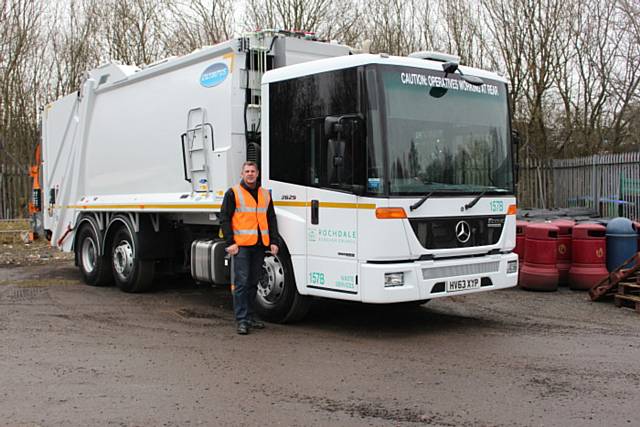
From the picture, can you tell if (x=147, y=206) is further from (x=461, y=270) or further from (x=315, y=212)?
(x=461, y=270)

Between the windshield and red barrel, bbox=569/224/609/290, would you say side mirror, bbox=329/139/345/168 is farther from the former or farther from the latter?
red barrel, bbox=569/224/609/290

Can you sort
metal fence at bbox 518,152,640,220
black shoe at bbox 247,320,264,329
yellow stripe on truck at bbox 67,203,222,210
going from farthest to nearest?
metal fence at bbox 518,152,640,220 → yellow stripe on truck at bbox 67,203,222,210 → black shoe at bbox 247,320,264,329

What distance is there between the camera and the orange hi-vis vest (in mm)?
7473

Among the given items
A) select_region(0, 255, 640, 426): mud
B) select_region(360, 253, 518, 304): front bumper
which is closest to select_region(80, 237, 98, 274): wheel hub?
select_region(0, 255, 640, 426): mud

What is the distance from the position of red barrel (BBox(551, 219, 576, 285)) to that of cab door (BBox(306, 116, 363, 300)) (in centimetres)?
470

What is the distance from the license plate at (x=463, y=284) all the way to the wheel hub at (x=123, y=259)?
210 inches

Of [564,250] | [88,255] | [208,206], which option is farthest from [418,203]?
[88,255]

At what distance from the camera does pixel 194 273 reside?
9.15 meters

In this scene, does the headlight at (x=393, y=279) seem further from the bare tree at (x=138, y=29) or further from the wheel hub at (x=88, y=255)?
the bare tree at (x=138, y=29)

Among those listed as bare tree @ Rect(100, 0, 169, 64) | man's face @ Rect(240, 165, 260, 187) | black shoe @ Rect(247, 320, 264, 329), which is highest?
bare tree @ Rect(100, 0, 169, 64)

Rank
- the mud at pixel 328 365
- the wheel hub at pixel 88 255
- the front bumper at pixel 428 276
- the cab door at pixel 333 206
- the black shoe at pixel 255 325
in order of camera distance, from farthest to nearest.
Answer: the wheel hub at pixel 88 255 → the black shoe at pixel 255 325 → the cab door at pixel 333 206 → the front bumper at pixel 428 276 → the mud at pixel 328 365

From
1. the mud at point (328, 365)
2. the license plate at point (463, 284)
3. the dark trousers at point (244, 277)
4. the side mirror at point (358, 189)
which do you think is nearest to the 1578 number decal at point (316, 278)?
the mud at point (328, 365)

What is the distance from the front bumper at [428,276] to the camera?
6.78 m

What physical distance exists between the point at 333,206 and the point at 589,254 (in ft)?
16.0
